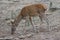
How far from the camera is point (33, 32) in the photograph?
7488mm

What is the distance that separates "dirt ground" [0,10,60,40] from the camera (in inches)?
274

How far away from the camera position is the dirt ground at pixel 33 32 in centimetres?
696

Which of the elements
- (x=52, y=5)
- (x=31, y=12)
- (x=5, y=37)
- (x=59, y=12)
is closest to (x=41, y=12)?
(x=31, y=12)

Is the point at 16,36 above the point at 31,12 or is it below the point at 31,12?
below

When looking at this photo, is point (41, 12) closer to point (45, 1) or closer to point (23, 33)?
point (23, 33)

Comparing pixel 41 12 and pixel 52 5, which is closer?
pixel 41 12

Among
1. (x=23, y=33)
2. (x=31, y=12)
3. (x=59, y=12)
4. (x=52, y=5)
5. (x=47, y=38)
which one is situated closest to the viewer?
(x=47, y=38)

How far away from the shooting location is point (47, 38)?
22.8 feet

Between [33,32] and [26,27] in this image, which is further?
[26,27]

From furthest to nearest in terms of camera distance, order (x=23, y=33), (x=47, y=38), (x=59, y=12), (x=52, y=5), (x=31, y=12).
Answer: (x=52, y=5), (x=59, y=12), (x=31, y=12), (x=23, y=33), (x=47, y=38)

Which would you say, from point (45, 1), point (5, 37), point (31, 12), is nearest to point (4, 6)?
point (45, 1)

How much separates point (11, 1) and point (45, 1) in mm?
1625

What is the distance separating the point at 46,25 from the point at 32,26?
0.58 metres

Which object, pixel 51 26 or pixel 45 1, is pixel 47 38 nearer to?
pixel 51 26
